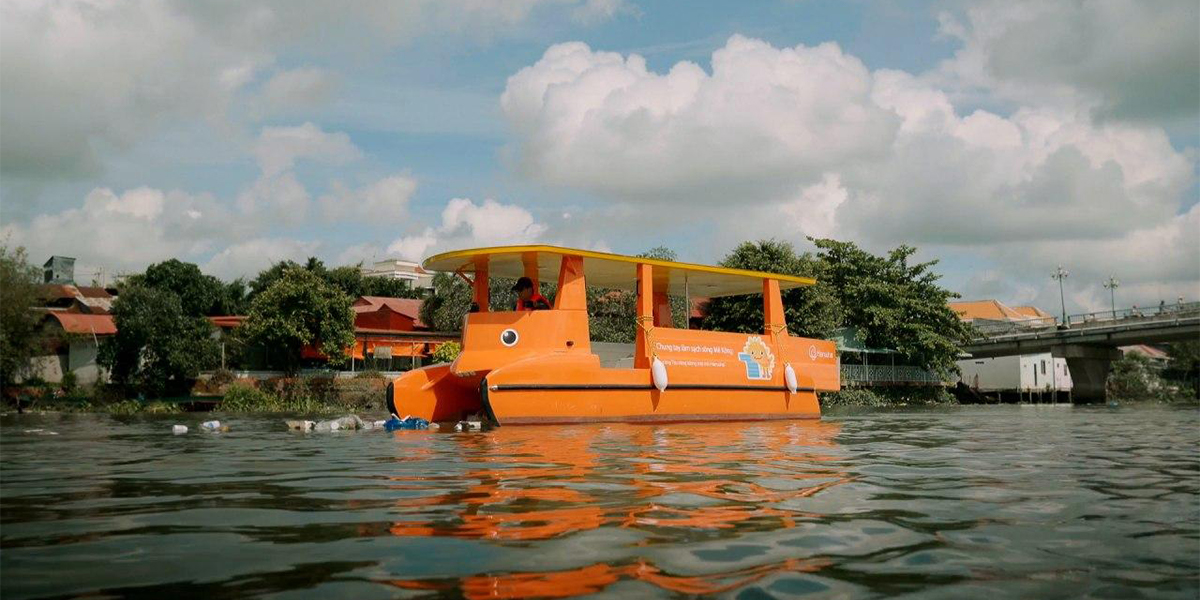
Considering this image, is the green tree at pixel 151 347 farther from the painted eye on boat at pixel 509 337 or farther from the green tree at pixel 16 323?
the painted eye on boat at pixel 509 337

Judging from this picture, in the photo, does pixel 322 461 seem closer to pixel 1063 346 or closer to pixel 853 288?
pixel 853 288

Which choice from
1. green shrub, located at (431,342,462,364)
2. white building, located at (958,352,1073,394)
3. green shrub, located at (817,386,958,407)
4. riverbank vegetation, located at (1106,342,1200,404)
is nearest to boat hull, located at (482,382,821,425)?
green shrub, located at (817,386,958,407)

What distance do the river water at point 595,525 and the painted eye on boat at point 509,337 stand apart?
18.8ft

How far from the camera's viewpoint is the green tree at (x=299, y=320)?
1220 inches

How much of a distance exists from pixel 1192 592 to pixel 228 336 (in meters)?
37.2

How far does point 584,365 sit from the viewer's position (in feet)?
42.7

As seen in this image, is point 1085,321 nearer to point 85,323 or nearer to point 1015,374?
point 1015,374

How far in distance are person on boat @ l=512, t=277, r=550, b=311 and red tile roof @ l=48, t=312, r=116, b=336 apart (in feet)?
79.9

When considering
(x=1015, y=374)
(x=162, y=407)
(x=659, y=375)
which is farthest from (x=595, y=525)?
(x=1015, y=374)

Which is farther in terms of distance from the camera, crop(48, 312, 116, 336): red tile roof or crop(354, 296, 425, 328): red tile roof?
crop(354, 296, 425, 328): red tile roof

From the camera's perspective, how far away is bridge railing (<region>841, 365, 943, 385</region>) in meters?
36.4

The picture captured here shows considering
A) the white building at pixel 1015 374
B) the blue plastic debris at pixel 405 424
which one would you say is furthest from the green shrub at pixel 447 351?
the white building at pixel 1015 374

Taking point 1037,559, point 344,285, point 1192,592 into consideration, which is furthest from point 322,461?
point 344,285

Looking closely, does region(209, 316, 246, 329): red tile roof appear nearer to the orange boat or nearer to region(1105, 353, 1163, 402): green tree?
the orange boat
